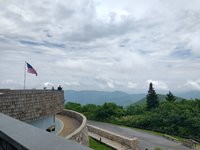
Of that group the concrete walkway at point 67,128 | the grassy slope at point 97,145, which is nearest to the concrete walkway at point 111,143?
the grassy slope at point 97,145

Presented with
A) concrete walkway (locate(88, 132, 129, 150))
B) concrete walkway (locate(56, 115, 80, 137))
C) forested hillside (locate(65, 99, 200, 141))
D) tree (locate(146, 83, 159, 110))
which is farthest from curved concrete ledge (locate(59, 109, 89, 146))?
tree (locate(146, 83, 159, 110))

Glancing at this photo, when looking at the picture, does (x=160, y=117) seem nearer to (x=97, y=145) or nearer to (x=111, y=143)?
(x=111, y=143)

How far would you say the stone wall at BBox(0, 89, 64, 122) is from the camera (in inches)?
478

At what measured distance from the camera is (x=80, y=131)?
1374 centimetres

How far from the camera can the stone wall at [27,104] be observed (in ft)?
39.9

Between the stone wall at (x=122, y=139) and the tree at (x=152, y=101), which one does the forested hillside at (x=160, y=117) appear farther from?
the stone wall at (x=122, y=139)

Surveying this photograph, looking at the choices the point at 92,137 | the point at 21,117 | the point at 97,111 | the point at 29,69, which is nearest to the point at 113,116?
the point at 97,111

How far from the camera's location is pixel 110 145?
2131 centimetres

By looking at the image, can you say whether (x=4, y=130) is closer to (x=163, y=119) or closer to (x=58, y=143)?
(x=58, y=143)

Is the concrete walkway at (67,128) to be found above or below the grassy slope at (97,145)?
above

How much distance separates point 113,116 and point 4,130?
40335 mm

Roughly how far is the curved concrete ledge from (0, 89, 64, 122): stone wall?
2416 millimetres

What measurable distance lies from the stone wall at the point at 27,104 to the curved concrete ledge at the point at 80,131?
242cm

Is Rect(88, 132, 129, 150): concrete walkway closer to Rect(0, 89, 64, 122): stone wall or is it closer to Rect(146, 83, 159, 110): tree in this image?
Rect(0, 89, 64, 122): stone wall
